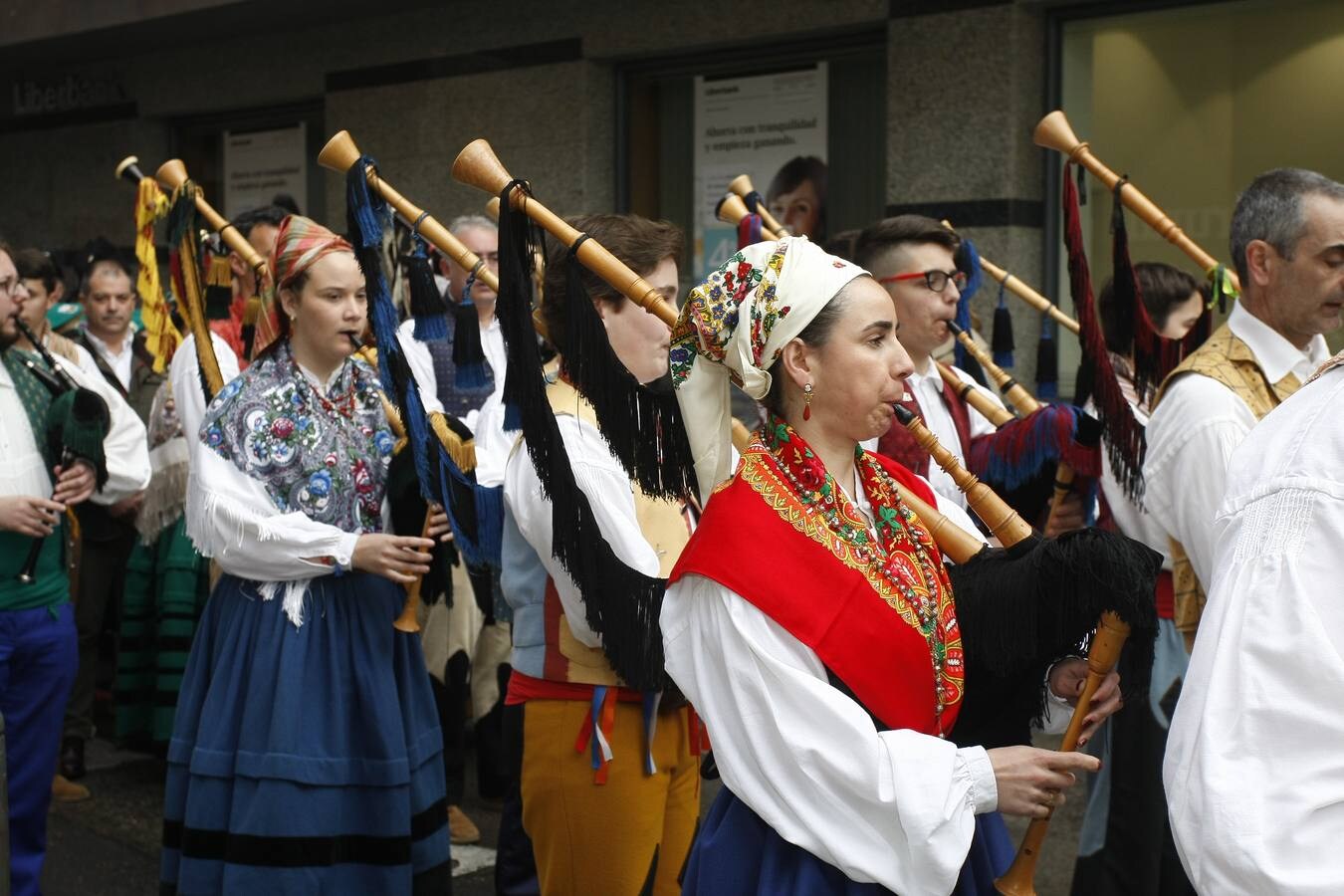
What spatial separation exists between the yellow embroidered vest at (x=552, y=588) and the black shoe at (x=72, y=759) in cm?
390

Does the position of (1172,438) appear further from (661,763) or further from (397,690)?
(397,690)

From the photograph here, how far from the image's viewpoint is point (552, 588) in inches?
134

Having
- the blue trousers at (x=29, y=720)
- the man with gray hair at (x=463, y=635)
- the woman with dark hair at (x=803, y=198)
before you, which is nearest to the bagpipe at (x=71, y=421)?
the blue trousers at (x=29, y=720)

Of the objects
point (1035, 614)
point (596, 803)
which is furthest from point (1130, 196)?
point (596, 803)

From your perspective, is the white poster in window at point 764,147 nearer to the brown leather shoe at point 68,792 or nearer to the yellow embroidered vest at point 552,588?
the brown leather shoe at point 68,792

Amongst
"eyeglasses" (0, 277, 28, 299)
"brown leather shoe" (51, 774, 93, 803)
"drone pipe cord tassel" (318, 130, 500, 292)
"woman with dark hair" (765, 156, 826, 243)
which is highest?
"woman with dark hair" (765, 156, 826, 243)

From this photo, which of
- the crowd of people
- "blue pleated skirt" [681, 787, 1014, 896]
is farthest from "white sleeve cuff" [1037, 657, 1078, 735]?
"blue pleated skirt" [681, 787, 1014, 896]

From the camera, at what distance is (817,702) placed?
2.29 metres

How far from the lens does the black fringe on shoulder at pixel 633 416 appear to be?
2670 mm

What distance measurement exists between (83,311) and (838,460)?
230 inches

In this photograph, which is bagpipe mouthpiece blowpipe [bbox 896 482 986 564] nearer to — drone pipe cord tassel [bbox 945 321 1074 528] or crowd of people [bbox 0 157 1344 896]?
crowd of people [bbox 0 157 1344 896]

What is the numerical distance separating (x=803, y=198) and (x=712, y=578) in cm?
627

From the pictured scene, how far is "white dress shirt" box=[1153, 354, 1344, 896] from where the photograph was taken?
Answer: 1628 mm

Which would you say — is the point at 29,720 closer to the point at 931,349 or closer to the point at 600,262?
the point at 600,262
